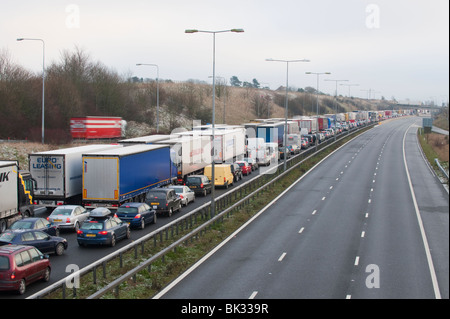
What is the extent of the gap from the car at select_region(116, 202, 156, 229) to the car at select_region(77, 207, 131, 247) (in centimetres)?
260

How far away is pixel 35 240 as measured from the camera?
21.2 meters

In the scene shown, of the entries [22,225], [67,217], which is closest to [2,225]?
[67,217]

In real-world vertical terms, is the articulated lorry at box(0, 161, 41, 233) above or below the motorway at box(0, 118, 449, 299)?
above

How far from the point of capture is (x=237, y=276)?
19031 millimetres

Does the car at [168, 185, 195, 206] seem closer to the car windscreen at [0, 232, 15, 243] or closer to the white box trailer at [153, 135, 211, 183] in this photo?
the white box trailer at [153, 135, 211, 183]

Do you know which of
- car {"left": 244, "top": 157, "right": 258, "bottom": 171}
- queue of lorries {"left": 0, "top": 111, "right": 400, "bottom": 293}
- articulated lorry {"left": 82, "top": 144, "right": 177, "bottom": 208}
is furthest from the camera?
car {"left": 244, "top": 157, "right": 258, "bottom": 171}

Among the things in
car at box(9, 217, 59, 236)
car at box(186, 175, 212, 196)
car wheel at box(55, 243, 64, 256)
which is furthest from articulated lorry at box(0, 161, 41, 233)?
car at box(186, 175, 212, 196)

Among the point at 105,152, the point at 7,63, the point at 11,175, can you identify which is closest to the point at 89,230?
the point at 11,175

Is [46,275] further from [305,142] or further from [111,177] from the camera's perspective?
[305,142]

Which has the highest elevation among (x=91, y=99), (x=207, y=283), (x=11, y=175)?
(x=91, y=99)

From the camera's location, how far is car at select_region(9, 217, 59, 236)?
2330 centimetres

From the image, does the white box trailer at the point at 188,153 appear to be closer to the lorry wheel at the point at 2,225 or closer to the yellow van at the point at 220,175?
the yellow van at the point at 220,175

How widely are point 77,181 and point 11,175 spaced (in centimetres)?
537
